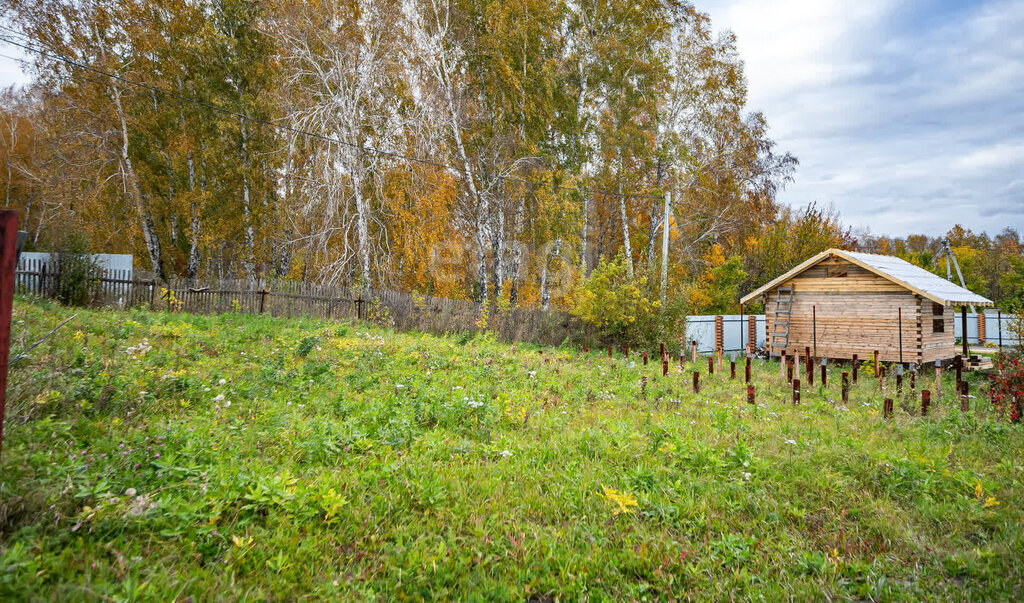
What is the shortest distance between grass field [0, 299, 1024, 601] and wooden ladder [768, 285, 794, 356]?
11.8m

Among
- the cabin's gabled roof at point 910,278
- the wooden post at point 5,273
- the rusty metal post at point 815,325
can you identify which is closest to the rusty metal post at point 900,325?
the cabin's gabled roof at point 910,278

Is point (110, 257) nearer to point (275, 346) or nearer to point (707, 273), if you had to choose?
point (275, 346)

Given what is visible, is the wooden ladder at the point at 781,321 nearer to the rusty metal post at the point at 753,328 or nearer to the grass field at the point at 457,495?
the rusty metal post at the point at 753,328

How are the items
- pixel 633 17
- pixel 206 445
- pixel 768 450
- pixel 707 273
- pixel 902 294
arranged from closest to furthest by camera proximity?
pixel 206 445 < pixel 768 450 < pixel 902 294 < pixel 633 17 < pixel 707 273

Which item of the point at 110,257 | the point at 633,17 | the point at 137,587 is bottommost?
the point at 137,587

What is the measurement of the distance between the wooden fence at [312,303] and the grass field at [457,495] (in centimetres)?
807

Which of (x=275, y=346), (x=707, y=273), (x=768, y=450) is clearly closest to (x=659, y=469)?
(x=768, y=450)

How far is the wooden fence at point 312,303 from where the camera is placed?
46.3 ft

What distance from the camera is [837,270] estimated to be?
17641mm

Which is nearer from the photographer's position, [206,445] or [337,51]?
[206,445]

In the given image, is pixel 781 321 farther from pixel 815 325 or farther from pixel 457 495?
pixel 457 495

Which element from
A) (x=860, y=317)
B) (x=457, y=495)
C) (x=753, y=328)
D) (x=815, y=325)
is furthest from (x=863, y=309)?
(x=457, y=495)

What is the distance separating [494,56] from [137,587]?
2021 cm

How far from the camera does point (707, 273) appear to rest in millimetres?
28703
